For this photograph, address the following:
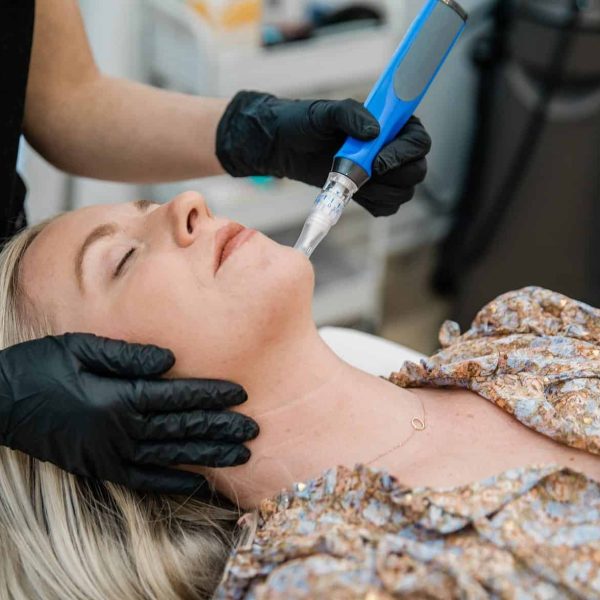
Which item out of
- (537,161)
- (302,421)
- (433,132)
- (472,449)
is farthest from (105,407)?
(433,132)

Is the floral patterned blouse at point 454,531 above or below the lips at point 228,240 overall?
below

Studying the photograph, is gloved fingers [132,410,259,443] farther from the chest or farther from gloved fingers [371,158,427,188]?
gloved fingers [371,158,427,188]

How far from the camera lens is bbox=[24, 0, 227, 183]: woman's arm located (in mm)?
1547

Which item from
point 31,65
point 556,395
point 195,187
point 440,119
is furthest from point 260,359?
point 440,119

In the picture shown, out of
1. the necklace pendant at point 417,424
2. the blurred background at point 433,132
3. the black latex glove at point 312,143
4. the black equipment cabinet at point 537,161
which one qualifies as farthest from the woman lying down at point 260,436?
the black equipment cabinet at point 537,161

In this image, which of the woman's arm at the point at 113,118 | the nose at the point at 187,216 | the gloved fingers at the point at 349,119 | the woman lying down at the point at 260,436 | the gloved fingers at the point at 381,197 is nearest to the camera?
the woman lying down at the point at 260,436

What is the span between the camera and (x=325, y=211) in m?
1.25

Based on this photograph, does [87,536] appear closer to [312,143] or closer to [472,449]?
[472,449]

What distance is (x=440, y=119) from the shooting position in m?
2.96

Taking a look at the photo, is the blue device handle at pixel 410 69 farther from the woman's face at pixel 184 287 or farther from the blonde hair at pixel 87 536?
the blonde hair at pixel 87 536

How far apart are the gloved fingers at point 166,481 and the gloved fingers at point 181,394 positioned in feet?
0.35

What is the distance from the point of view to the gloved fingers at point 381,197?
1.38 meters

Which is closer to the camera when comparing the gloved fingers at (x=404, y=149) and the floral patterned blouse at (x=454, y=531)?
the floral patterned blouse at (x=454, y=531)

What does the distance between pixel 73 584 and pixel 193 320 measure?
14.9 inches
